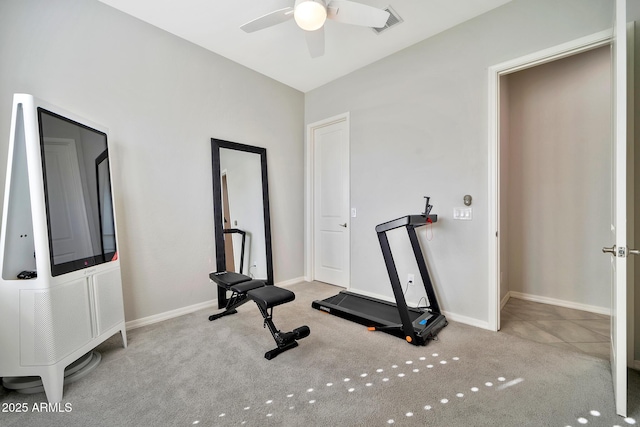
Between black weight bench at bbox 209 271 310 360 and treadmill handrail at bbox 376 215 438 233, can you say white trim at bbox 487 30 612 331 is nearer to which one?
treadmill handrail at bbox 376 215 438 233

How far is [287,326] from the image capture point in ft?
8.74

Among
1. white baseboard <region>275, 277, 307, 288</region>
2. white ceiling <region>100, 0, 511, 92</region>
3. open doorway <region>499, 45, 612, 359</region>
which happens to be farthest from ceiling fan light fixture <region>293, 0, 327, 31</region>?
white baseboard <region>275, 277, 307, 288</region>

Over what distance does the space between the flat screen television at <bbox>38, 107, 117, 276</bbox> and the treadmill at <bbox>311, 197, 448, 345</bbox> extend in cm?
211

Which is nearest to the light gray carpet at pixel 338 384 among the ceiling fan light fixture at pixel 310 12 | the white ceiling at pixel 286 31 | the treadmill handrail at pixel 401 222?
the treadmill handrail at pixel 401 222

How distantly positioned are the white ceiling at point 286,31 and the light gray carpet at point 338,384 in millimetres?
2914

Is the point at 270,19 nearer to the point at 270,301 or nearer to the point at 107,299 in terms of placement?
the point at 270,301

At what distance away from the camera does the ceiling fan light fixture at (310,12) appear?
182 centimetres

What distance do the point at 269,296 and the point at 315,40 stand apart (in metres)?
2.14

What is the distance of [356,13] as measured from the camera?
6.53 feet

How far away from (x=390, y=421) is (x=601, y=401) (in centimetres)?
126

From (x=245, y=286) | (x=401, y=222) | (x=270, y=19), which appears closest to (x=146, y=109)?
(x=270, y=19)

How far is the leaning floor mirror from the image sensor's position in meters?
3.19

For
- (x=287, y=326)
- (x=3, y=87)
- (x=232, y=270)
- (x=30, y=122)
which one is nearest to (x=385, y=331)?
(x=287, y=326)

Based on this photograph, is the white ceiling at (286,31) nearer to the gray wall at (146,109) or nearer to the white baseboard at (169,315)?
the gray wall at (146,109)
